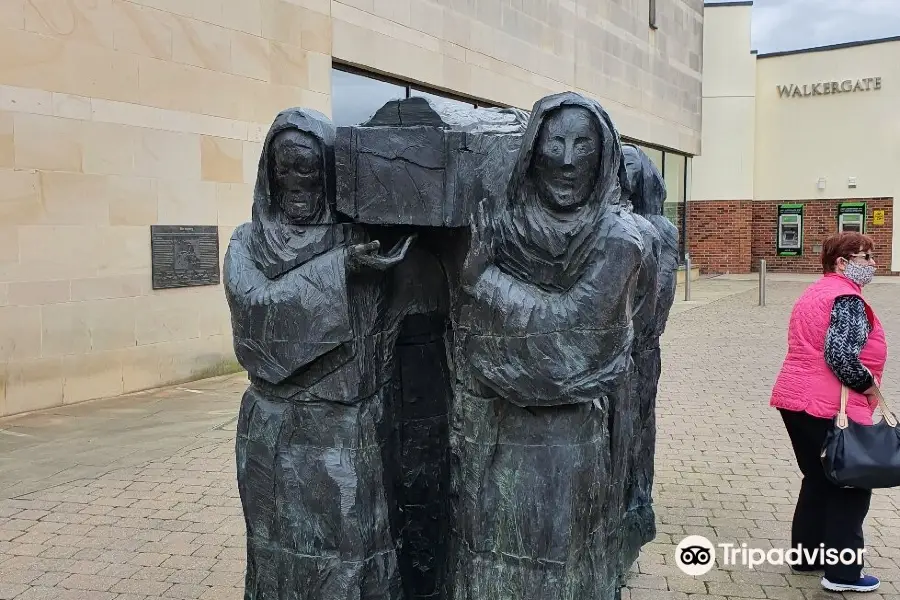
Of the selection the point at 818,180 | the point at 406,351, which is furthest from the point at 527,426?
the point at 818,180

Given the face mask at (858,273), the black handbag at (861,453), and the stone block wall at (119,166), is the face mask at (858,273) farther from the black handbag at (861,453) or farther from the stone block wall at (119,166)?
the stone block wall at (119,166)

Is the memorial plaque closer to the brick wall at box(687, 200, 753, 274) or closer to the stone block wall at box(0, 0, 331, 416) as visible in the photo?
the stone block wall at box(0, 0, 331, 416)

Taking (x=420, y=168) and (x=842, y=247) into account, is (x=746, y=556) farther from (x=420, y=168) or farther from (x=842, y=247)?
(x=420, y=168)

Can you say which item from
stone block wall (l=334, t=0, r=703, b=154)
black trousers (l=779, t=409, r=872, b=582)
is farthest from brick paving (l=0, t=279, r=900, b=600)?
stone block wall (l=334, t=0, r=703, b=154)

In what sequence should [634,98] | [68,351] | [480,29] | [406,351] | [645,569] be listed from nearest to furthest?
1. [406,351]
2. [645,569]
3. [68,351]
4. [480,29]
5. [634,98]

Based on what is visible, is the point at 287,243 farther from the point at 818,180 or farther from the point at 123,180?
the point at 818,180

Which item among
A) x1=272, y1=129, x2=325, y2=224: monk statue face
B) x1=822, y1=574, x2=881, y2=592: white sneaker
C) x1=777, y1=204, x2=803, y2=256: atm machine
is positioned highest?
x1=777, y1=204, x2=803, y2=256: atm machine

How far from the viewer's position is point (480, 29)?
12.1 m

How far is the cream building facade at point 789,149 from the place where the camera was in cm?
2153

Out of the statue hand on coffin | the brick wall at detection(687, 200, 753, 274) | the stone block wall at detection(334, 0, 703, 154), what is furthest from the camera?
the brick wall at detection(687, 200, 753, 274)

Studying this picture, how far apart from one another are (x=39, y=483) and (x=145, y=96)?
12.8 feet

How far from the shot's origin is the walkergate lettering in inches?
844

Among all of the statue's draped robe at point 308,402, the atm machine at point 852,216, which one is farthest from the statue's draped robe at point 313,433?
the atm machine at point 852,216

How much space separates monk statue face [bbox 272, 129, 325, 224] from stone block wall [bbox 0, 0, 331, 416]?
16.6 feet
